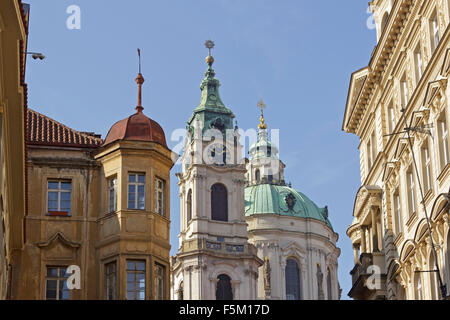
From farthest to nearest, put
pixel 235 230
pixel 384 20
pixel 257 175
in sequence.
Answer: pixel 257 175
pixel 235 230
pixel 384 20

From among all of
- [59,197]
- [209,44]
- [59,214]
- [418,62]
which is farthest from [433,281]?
[209,44]

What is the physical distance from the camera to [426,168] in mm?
35500

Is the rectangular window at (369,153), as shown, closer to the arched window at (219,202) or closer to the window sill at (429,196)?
the window sill at (429,196)

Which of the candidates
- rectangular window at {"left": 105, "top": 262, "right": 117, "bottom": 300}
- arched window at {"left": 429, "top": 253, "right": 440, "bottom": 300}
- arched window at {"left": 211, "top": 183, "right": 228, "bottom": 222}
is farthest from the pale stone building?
arched window at {"left": 429, "top": 253, "right": 440, "bottom": 300}

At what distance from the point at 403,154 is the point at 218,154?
67009 mm

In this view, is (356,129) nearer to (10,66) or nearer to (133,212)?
(133,212)

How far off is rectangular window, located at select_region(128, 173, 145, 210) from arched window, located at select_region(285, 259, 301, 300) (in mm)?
78564

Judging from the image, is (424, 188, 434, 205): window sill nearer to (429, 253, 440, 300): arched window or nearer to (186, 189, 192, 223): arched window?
(429, 253, 440, 300): arched window

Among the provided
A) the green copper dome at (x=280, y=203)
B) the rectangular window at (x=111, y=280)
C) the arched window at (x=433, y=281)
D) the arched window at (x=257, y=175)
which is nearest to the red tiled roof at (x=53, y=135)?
the rectangular window at (x=111, y=280)

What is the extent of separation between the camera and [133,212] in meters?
35.5

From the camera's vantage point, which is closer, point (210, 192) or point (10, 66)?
point (10, 66)

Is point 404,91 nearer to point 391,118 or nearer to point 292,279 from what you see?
point 391,118
